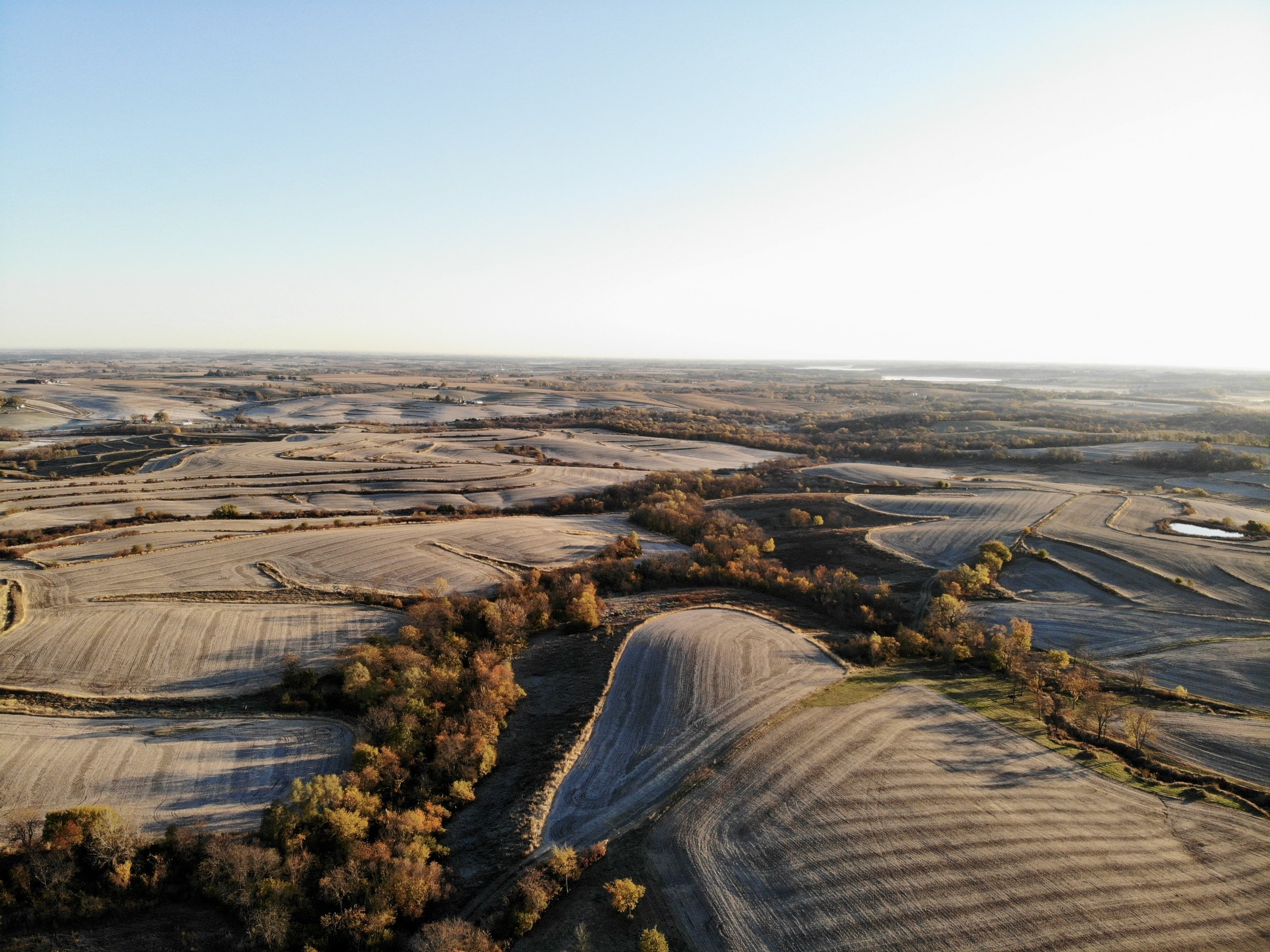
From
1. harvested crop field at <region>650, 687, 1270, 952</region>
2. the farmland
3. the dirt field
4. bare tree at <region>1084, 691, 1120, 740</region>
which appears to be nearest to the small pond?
the farmland

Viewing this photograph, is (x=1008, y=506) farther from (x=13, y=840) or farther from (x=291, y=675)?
(x=13, y=840)

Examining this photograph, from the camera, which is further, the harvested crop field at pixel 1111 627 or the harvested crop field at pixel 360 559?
the harvested crop field at pixel 360 559

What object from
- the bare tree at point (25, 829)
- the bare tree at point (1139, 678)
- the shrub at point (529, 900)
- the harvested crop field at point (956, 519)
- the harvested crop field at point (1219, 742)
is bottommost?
the shrub at point (529, 900)

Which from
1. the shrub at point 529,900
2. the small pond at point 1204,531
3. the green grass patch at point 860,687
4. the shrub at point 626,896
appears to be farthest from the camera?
the small pond at point 1204,531

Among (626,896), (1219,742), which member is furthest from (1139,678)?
(626,896)

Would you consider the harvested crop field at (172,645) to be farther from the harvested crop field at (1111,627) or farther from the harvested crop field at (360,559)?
the harvested crop field at (1111,627)

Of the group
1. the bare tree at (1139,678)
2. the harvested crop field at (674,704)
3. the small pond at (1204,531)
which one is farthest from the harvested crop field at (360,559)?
the small pond at (1204,531)

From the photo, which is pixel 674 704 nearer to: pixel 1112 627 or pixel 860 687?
pixel 860 687

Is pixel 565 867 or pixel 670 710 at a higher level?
pixel 670 710
